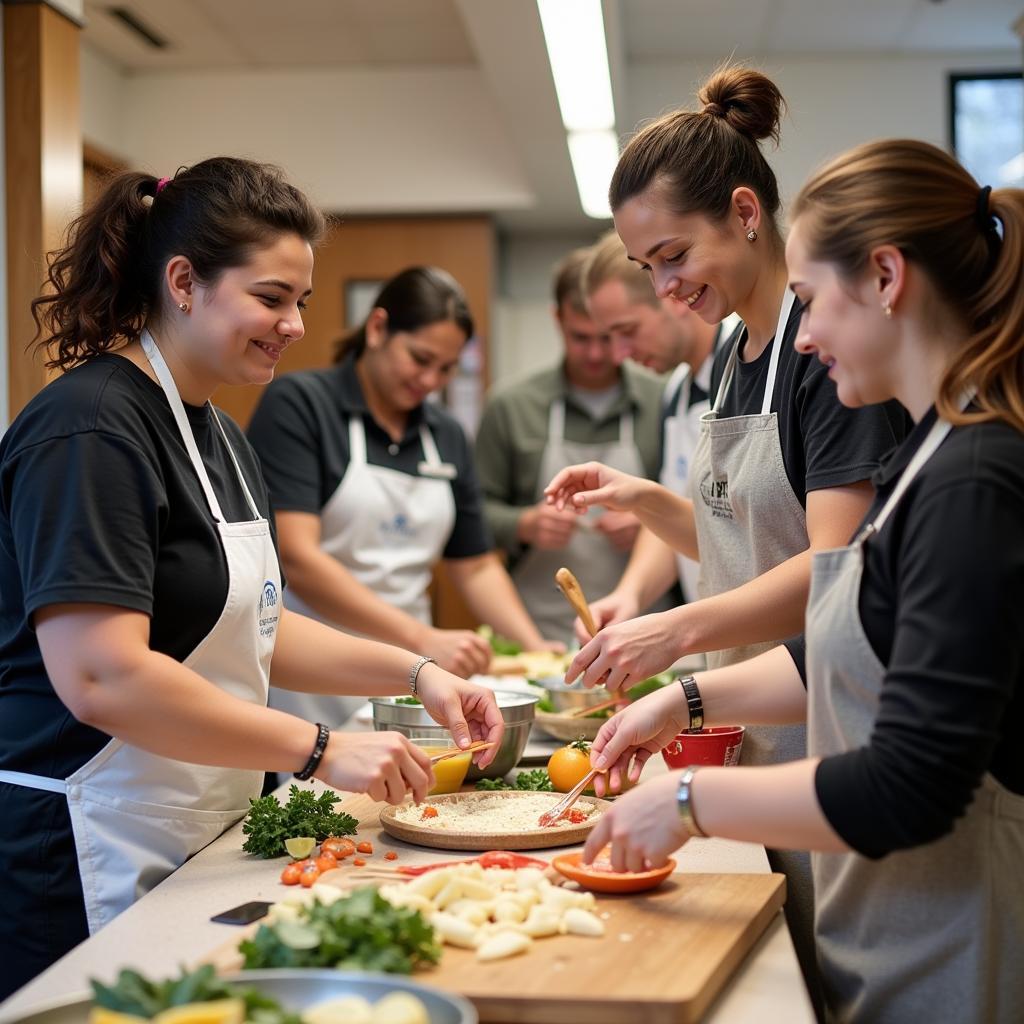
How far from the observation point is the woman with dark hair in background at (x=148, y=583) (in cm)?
154

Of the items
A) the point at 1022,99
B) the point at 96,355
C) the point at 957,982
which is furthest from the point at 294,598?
the point at 1022,99

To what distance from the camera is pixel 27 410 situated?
5.34ft

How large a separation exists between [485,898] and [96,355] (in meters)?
0.98

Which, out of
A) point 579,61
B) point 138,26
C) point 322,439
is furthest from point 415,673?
point 138,26

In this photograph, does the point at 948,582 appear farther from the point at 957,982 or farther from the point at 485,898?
the point at 485,898

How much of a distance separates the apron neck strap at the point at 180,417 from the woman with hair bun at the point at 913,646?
787 mm

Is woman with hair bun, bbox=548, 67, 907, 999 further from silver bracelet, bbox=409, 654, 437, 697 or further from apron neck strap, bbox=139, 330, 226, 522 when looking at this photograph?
apron neck strap, bbox=139, 330, 226, 522

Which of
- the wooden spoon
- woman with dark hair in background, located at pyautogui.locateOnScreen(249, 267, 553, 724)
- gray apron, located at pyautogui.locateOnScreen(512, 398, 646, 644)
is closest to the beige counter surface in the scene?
the wooden spoon

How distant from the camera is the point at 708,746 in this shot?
1.88m

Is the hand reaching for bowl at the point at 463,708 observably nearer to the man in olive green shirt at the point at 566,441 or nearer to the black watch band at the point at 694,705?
the black watch band at the point at 694,705

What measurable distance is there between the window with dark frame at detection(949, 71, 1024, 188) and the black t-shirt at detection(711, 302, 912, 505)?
435cm

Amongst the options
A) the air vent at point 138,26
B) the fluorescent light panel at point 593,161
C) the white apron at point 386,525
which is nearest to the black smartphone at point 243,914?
the white apron at point 386,525

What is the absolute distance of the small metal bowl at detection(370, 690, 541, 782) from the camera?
2.02 metres

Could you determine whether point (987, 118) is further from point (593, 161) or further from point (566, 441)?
point (566, 441)
